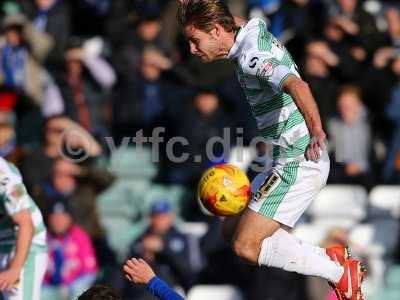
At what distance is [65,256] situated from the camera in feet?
41.9

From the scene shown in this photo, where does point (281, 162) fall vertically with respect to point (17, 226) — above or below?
above

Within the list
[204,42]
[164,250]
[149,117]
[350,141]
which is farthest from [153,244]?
[204,42]

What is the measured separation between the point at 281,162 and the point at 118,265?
4629 mm

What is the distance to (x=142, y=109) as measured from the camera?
14422 mm

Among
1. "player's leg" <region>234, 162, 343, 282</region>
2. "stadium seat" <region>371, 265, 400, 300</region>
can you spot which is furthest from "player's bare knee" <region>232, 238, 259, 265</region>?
"stadium seat" <region>371, 265, 400, 300</region>

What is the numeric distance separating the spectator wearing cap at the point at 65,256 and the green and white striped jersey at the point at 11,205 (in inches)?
108

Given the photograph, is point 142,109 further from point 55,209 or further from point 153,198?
point 55,209

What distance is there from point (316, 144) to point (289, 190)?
3.30 feet

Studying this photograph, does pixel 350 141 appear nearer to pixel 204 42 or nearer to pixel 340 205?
pixel 340 205

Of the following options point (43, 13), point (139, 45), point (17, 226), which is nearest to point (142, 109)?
point (139, 45)

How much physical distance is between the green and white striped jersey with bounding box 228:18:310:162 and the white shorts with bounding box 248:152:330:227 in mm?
98

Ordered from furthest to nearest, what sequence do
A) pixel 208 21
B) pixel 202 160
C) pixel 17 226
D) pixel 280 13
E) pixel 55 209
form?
pixel 280 13, pixel 202 160, pixel 55 209, pixel 17 226, pixel 208 21

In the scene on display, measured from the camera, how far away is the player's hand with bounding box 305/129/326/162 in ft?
26.5

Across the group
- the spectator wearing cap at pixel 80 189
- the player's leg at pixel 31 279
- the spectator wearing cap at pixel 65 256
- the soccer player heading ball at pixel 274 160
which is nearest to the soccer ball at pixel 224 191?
the soccer player heading ball at pixel 274 160
